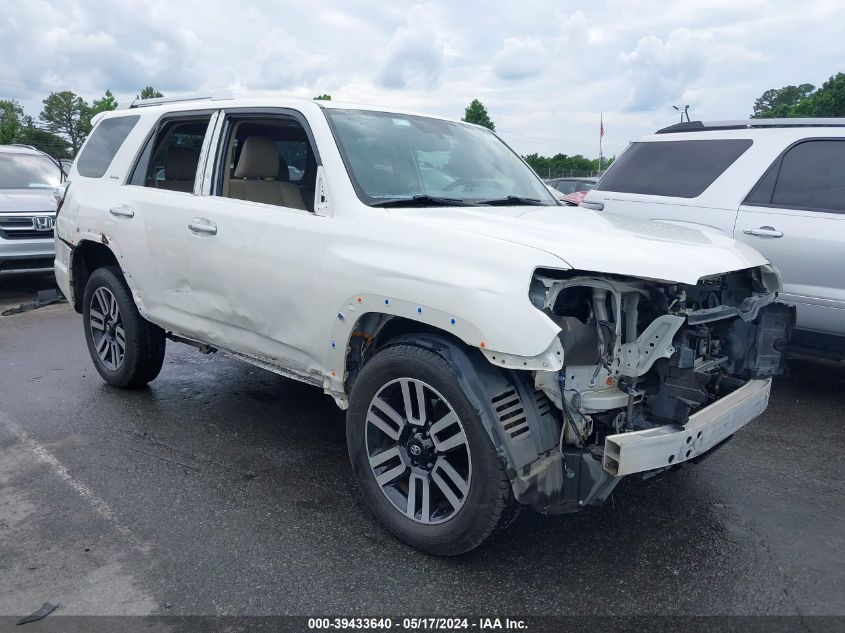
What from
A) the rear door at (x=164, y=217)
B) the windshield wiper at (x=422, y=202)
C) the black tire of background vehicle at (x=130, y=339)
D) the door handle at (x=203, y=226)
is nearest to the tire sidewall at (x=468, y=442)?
the windshield wiper at (x=422, y=202)

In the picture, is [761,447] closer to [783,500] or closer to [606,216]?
[783,500]

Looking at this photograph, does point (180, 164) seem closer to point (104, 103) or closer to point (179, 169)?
point (179, 169)

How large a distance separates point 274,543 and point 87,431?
2.05 meters

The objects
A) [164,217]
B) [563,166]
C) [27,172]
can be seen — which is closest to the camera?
[164,217]

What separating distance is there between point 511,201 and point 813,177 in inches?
105

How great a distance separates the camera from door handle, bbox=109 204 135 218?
468 cm

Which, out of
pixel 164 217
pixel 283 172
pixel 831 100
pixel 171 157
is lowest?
pixel 164 217

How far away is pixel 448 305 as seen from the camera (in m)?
2.82

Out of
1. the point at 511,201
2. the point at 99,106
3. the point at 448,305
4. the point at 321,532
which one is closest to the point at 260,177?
the point at 511,201

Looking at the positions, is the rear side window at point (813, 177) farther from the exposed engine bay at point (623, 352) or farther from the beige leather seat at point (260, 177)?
the beige leather seat at point (260, 177)

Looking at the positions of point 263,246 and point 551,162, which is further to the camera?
point 551,162

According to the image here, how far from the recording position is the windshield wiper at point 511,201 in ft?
12.6

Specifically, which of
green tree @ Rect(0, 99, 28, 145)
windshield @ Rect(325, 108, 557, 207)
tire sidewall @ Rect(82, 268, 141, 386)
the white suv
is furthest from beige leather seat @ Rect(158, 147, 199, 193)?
green tree @ Rect(0, 99, 28, 145)

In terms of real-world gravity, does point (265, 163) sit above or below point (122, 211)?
above
